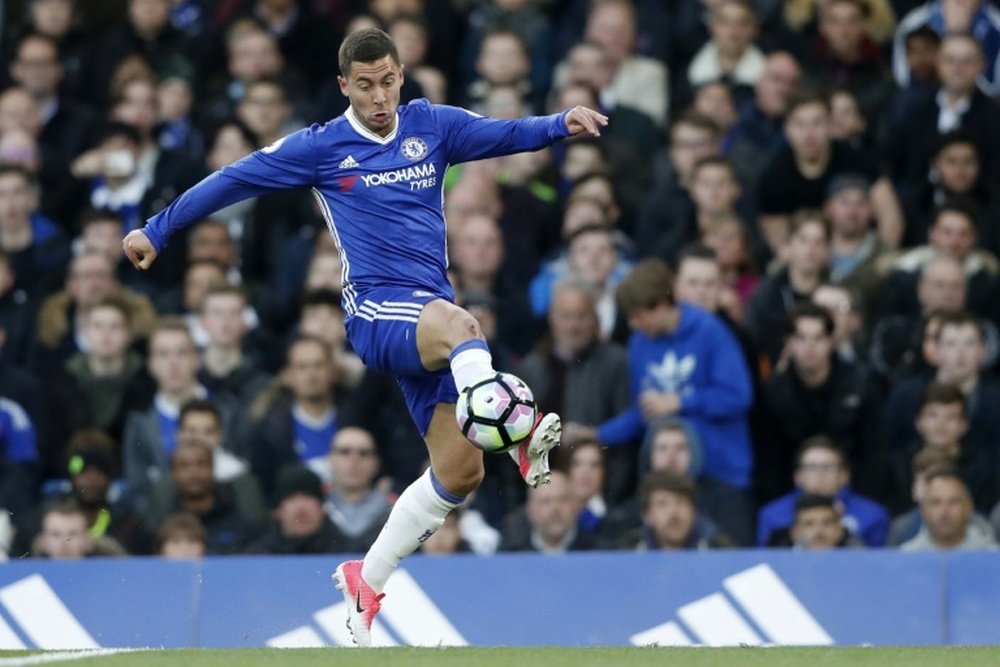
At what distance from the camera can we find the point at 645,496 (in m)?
11.7

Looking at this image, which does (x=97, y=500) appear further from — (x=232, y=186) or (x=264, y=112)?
(x=232, y=186)

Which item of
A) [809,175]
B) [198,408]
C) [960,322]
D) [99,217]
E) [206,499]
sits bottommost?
[206,499]

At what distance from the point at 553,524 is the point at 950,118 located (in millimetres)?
4030

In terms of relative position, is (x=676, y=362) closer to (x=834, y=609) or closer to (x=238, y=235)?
(x=834, y=609)

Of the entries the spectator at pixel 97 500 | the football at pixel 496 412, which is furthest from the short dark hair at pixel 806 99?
the football at pixel 496 412

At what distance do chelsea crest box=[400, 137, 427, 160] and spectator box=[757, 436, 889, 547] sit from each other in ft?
11.7

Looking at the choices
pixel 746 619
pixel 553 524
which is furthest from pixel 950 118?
pixel 746 619

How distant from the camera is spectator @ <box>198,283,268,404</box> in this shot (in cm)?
1309

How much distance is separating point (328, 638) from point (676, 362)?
275 centimetres

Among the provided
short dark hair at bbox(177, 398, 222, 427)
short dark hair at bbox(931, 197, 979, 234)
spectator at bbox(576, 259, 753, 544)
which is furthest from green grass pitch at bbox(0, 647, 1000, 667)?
short dark hair at bbox(931, 197, 979, 234)

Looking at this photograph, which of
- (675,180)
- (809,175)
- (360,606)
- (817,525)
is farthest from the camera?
(675,180)

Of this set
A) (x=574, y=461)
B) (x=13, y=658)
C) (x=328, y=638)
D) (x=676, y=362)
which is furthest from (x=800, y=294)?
(x=13, y=658)

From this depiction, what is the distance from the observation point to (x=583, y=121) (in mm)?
8977

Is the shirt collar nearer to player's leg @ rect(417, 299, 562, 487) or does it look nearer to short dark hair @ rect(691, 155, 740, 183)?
player's leg @ rect(417, 299, 562, 487)
